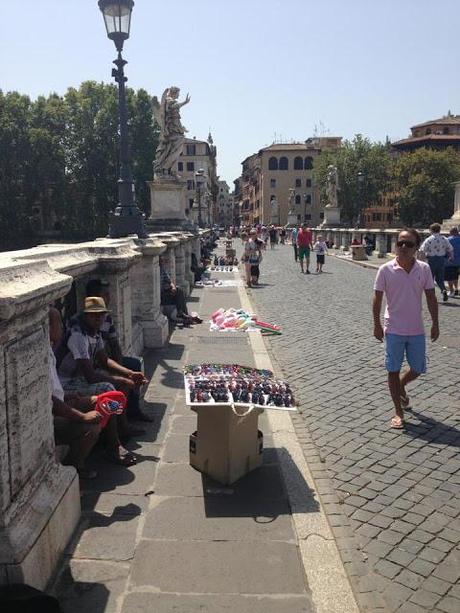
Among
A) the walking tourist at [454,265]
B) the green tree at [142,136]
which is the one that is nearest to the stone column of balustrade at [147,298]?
the walking tourist at [454,265]

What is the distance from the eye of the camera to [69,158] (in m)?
53.5

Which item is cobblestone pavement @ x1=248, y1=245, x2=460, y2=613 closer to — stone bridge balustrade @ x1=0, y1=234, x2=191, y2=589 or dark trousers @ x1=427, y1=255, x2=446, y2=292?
stone bridge balustrade @ x1=0, y1=234, x2=191, y2=589

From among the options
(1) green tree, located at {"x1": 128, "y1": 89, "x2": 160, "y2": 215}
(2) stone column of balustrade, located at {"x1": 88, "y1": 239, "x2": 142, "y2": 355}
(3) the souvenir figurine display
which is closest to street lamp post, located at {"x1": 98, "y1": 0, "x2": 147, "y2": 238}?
(2) stone column of balustrade, located at {"x1": 88, "y1": 239, "x2": 142, "y2": 355}

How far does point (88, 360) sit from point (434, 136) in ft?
265

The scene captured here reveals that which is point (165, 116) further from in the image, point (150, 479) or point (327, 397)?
point (150, 479)

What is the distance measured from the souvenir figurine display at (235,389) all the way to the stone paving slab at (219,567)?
3.44ft

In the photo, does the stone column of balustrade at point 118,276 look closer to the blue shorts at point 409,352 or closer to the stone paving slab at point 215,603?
the blue shorts at point 409,352

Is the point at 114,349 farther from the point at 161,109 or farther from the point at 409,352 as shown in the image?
the point at 161,109

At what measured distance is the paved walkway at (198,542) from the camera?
3.08 m

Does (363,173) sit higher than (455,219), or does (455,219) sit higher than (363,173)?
(363,173)

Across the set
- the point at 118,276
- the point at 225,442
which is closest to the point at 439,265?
the point at 118,276

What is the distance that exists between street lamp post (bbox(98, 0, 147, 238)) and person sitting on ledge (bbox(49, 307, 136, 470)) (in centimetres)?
611

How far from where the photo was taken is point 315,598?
10.2ft

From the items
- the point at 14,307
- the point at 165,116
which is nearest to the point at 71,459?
the point at 14,307
